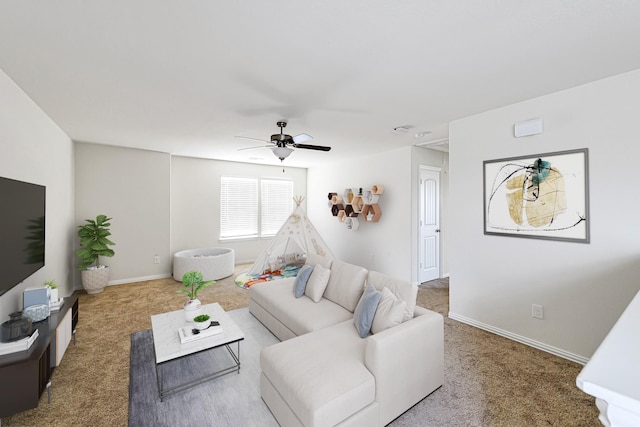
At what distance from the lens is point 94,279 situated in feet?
14.6

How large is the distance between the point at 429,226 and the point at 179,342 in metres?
4.55

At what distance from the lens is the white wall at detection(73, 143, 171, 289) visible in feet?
15.8

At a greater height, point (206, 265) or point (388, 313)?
point (388, 313)

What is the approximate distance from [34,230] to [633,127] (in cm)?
531

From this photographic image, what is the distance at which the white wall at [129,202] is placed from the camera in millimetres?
4805

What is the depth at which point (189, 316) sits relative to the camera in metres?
2.58

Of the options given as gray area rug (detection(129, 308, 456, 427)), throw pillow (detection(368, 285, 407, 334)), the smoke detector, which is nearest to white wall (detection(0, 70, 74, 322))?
gray area rug (detection(129, 308, 456, 427))

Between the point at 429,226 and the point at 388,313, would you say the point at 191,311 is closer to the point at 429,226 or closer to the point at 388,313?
the point at 388,313

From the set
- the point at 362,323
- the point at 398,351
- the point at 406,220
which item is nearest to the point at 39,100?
the point at 362,323

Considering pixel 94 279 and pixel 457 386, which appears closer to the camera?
pixel 457 386

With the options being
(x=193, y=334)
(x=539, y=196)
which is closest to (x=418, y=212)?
(x=539, y=196)

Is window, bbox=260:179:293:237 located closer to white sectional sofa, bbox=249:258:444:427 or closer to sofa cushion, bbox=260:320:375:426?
white sectional sofa, bbox=249:258:444:427

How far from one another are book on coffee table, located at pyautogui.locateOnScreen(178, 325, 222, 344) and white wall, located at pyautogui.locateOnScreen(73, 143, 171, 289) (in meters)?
3.61

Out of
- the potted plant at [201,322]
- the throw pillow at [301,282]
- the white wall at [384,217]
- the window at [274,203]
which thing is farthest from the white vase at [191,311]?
the window at [274,203]
